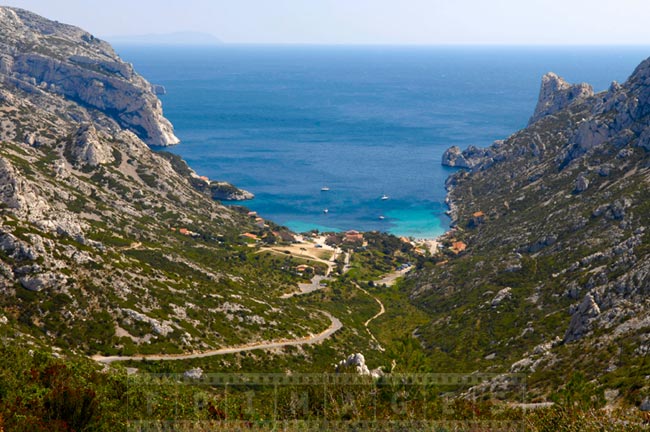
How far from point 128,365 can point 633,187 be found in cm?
11051

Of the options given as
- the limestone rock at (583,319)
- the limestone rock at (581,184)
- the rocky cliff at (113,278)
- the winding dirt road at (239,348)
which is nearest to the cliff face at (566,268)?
the limestone rock at (583,319)

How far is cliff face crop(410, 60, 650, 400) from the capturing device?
7994cm

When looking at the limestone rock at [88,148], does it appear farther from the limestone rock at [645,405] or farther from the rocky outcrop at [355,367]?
the limestone rock at [645,405]

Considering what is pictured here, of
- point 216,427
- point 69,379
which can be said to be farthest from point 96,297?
point 216,427

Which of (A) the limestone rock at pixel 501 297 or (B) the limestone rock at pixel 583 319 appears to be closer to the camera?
(B) the limestone rock at pixel 583 319

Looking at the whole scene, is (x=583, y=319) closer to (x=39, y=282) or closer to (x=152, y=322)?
(x=152, y=322)

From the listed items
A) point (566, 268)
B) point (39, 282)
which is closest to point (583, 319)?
point (566, 268)

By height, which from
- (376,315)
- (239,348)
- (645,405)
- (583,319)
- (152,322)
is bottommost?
(376,315)

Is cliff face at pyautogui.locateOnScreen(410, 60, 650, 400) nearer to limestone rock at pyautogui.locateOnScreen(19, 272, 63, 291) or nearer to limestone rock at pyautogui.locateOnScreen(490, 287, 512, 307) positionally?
limestone rock at pyautogui.locateOnScreen(490, 287, 512, 307)

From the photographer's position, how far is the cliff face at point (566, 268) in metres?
79.9

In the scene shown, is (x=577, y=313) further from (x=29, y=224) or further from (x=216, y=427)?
(x=29, y=224)

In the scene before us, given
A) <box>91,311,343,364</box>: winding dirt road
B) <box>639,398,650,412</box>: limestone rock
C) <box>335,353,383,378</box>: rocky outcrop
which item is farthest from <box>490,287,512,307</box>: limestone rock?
<box>639,398,650,412</box>: limestone rock

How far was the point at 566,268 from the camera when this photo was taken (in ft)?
381

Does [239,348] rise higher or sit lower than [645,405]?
lower
